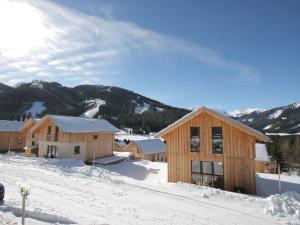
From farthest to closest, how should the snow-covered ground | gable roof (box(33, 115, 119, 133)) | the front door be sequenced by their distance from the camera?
the front door → gable roof (box(33, 115, 119, 133)) → the snow-covered ground

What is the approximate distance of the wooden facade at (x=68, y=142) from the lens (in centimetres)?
3516

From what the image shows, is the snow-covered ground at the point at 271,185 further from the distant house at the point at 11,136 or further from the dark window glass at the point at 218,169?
the distant house at the point at 11,136

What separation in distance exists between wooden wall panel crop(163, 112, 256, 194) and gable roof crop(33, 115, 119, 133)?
15389 mm

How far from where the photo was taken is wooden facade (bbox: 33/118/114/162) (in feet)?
115

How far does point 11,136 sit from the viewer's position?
4859 cm

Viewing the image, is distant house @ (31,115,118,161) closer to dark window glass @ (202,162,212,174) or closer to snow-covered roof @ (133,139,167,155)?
dark window glass @ (202,162,212,174)

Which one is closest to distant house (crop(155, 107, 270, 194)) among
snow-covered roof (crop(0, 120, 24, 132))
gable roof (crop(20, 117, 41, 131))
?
gable roof (crop(20, 117, 41, 131))

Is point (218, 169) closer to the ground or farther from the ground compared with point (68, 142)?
closer to the ground

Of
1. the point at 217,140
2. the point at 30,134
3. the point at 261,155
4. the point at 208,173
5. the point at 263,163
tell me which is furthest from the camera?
the point at 30,134

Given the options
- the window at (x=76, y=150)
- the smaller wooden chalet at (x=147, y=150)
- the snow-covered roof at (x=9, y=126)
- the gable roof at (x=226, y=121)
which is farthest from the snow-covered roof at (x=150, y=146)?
the gable roof at (x=226, y=121)

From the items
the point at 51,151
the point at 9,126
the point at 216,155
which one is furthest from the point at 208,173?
the point at 9,126

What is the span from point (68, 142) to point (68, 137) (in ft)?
2.09

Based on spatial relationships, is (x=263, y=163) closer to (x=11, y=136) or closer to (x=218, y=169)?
(x=218, y=169)

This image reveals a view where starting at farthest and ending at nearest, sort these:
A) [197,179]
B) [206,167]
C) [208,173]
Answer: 1. [197,179]
2. [206,167]
3. [208,173]
